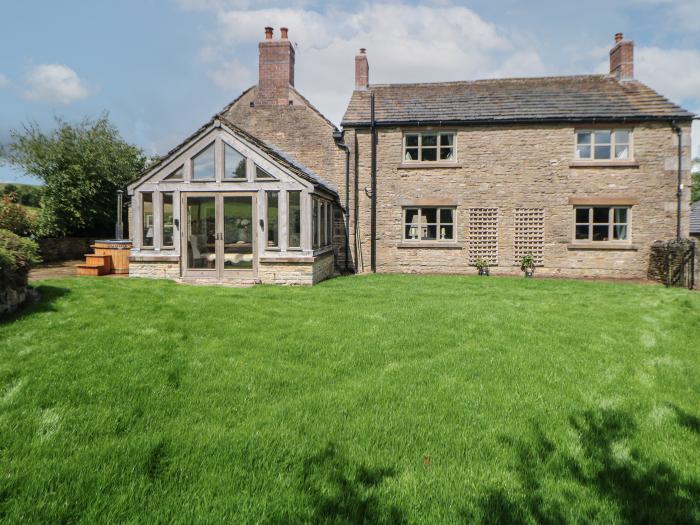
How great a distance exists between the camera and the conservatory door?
42.8ft

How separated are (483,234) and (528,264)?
2.11m

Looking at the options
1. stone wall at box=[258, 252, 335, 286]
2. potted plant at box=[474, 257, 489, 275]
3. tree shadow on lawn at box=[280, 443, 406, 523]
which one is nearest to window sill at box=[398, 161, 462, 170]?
potted plant at box=[474, 257, 489, 275]

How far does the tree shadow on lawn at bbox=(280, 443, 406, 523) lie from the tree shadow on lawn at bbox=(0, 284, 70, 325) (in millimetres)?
6178

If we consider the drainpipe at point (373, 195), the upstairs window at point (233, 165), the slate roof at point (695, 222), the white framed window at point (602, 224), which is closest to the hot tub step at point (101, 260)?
the upstairs window at point (233, 165)

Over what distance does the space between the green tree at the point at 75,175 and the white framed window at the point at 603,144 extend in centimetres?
2227

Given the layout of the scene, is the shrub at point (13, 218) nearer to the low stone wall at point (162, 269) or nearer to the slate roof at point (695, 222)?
the low stone wall at point (162, 269)

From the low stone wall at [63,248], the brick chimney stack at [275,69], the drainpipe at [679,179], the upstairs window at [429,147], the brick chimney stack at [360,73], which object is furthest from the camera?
the brick chimney stack at [360,73]

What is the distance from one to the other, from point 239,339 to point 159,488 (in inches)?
139

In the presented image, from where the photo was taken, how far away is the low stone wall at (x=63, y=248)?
19.1 m

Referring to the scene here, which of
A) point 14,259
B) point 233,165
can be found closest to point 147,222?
point 233,165

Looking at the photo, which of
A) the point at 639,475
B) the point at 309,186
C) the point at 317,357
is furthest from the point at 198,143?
the point at 639,475

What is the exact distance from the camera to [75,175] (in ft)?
71.0

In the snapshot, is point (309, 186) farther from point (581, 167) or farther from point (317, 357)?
point (581, 167)

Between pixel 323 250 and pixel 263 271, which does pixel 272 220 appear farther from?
A: pixel 323 250
